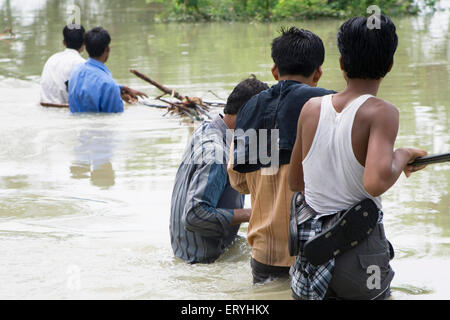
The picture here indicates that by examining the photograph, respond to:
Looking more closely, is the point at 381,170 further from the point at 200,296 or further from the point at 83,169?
the point at 83,169

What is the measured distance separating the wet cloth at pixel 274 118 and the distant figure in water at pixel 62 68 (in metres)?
5.89

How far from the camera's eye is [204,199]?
12.0 feet

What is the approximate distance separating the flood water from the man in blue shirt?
0.20 m

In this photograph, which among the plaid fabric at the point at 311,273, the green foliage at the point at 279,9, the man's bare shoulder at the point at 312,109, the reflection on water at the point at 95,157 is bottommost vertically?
the reflection on water at the point at 95,157

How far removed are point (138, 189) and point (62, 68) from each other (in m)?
3.48

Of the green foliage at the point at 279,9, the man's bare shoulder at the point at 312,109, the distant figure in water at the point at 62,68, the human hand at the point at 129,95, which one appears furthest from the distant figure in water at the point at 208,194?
the green foliage at the point at 279,9

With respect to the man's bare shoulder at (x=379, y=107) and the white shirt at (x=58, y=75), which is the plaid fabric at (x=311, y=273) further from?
the white shirt at (x=58, y=75)

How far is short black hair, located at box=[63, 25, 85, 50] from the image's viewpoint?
873cm

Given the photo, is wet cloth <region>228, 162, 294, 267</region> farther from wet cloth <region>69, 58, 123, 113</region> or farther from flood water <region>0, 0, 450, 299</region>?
wet cloth <region>69, 58, 123, 113</region>

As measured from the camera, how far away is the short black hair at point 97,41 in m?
8.09

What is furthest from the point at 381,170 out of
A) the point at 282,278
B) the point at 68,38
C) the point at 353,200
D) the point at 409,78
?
the point at 409,78

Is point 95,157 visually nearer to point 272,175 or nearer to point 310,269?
point 272,175

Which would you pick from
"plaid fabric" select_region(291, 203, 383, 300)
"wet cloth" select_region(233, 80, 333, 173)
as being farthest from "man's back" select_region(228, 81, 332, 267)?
"plaid fabric" select_region(291, 203, 383, 300)

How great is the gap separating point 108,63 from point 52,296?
9.35 meters
